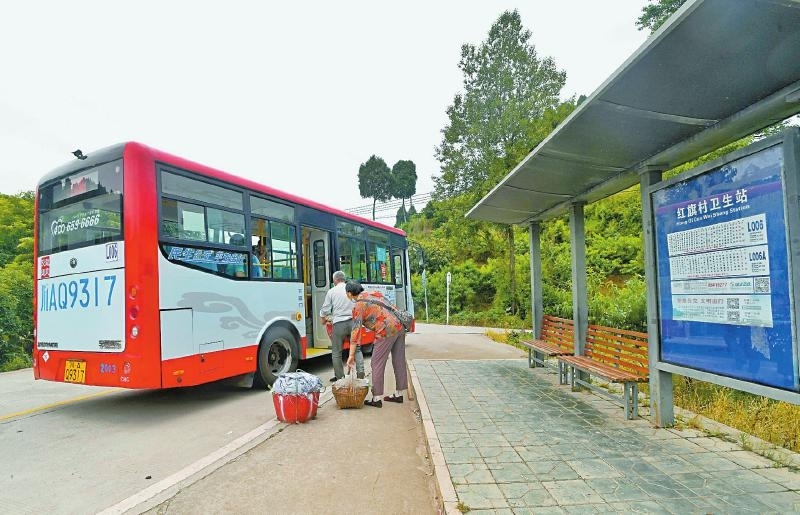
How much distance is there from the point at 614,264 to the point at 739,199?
1737cm

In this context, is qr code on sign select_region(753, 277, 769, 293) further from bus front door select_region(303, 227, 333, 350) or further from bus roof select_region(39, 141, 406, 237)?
bus front door select_region(303, 227, 333, 350)

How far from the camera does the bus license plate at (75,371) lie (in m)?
5.49

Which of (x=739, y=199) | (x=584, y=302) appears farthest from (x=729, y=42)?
(x=584, y=302)

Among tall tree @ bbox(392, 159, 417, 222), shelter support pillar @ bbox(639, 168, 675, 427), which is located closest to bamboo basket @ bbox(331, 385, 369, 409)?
shelter support pillar @ bbox(639, 168, 675, 427)

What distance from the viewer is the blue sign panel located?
11.1ft

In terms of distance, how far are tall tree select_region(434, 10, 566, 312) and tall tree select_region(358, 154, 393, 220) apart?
154 ft

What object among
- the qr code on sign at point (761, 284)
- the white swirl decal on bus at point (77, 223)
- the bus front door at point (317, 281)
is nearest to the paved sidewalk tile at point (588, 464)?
the qr code on sign at point (761, 284)

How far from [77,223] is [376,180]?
60521 mm

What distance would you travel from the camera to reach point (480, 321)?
20.4 metres

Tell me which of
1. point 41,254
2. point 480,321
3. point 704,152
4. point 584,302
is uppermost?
point 704,152

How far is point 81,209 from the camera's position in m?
5.80

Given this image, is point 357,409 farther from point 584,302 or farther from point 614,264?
point 614,264

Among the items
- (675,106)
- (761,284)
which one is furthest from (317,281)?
(761,284)

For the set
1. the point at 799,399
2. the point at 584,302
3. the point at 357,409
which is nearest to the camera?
the point at 799,399
